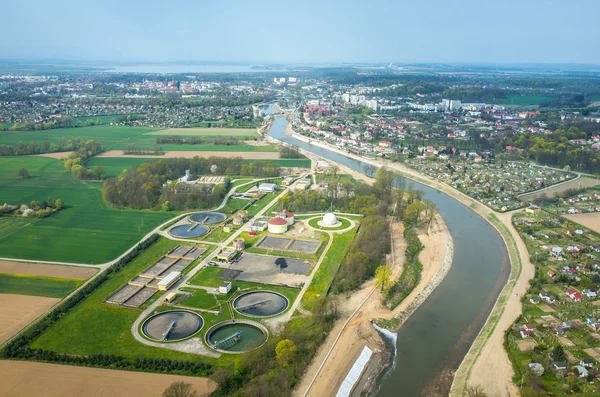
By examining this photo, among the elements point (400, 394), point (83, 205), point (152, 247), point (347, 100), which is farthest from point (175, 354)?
point (347, 100)

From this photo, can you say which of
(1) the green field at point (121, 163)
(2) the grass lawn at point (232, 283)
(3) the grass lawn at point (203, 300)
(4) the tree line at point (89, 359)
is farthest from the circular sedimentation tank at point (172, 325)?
(1) the green field at point (121, 163)

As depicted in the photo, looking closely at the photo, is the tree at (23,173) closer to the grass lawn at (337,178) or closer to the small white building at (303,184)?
the small white building at (303,184)

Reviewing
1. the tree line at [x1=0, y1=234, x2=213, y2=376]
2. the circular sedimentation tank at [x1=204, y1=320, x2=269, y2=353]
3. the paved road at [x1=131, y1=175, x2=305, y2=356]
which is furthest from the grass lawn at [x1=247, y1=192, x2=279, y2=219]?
the tree line at [x1=0, y1=234, x2=213, y2=376]

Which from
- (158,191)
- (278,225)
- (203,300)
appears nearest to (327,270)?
(278,225)

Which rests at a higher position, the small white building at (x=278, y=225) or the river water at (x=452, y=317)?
the small white building at (x=278, y=225)

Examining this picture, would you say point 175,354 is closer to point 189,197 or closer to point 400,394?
point 400,394
